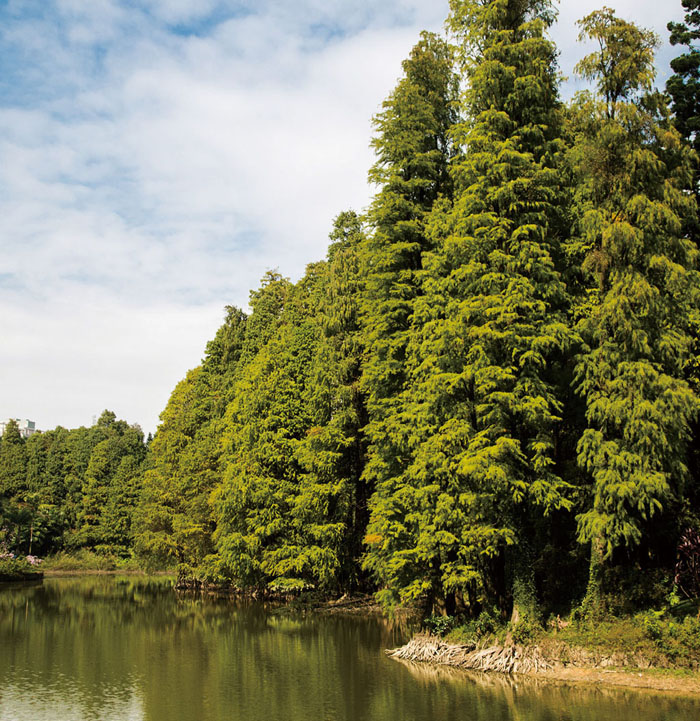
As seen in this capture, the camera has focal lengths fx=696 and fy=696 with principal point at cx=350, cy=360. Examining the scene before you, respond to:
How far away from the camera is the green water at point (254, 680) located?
15539mm

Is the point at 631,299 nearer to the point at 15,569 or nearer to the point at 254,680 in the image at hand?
the point at 254,680

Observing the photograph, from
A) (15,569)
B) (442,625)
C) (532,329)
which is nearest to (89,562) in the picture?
(15,569)

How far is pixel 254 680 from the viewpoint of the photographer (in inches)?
771

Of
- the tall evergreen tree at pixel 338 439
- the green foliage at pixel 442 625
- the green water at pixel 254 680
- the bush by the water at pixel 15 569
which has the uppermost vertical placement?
the tall evergreen tree at pixel 338 439

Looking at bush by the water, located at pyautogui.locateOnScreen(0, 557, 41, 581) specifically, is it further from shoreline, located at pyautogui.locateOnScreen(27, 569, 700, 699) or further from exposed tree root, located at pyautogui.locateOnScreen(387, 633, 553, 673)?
exposed tree root, located at pyautogui.locateOnScreen(387, 633, 553, 673)

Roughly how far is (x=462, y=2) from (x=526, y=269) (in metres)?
10.2

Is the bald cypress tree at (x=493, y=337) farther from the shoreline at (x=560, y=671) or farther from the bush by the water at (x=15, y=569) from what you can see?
the bush by the water at (x=15, y=569)

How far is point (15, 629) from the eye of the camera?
3073cm

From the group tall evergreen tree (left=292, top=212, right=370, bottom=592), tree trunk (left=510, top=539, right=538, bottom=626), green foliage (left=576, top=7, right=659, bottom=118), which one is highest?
green foliage (left=576, top=7, right=659, bottom=118)

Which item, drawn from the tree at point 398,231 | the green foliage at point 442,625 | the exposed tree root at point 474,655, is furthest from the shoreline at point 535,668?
the tree at point 398,231

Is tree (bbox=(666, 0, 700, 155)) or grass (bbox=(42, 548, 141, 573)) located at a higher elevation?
tree (bbox=(666, 0, 700, 155))

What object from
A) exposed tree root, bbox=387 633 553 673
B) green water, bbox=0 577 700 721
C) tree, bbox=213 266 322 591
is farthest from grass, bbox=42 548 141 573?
exposed tree root, bbox=387 633 553 673

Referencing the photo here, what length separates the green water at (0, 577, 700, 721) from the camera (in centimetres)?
1554

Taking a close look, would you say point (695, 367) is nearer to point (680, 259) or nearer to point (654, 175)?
point (680, 259)
